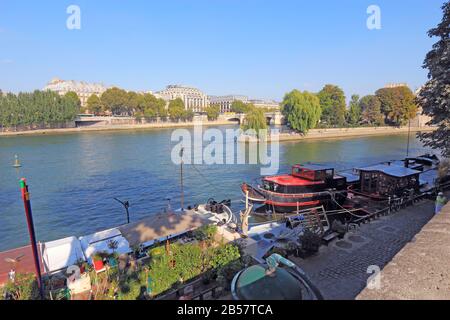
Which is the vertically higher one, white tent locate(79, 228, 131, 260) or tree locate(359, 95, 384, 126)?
tree locate(359, 95, 384, 126)

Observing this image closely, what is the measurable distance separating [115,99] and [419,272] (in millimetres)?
107115

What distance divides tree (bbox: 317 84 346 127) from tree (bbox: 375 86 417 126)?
596 inches

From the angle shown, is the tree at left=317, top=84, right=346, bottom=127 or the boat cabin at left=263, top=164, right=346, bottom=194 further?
the tree at left=317, top=84, right=346, bottom=127

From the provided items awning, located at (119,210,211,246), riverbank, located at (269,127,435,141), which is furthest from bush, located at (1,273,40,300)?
riverbank, located at (269,127,435,141)

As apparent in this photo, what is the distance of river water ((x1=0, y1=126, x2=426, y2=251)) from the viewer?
1806 cm

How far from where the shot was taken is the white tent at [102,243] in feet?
36.9

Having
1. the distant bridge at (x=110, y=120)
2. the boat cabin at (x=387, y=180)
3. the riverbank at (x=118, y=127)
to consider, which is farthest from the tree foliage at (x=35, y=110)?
the boat cabin at (x=387, y=180)

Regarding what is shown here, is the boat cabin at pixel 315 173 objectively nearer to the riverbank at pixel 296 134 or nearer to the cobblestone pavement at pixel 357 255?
the cobblestone pavement at pixel 357 255

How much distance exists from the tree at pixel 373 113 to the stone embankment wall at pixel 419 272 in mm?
86964

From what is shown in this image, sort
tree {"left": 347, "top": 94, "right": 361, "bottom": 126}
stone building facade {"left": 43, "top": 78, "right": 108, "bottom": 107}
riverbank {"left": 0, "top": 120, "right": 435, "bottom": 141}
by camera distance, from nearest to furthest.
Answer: riverbank {"left": 0, "top": 120, "right": 435, "bottom": 141}
tree {"left": 347, "top": 94, "right": 361, "bottom": 126}
stone building facade {"left": 43, "top": 78, "right": 108, "bottom": 107}

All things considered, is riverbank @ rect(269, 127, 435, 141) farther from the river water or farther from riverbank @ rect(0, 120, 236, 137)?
riverbank @ rect(0, 120, 236, 137)

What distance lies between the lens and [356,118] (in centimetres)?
8194

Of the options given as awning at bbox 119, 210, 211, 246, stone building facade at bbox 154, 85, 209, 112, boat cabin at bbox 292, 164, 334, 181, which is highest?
stone building facade at bbox 154, 85, 209, 112
